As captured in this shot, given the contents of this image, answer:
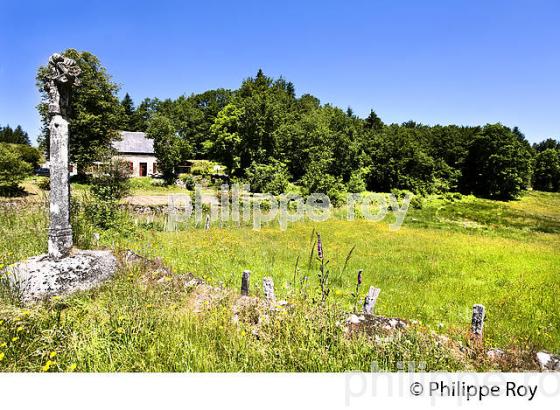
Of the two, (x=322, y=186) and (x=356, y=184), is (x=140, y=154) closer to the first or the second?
(x=322, y=186)

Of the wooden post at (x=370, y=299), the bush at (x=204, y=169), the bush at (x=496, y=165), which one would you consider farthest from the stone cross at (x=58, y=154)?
the bush at (x=496, y=165)

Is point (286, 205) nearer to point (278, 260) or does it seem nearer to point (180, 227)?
point (180, 227)

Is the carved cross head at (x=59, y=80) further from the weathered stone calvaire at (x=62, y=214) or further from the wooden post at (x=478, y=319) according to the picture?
the wooden post at (x=478, y=319)

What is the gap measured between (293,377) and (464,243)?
57.0 feet

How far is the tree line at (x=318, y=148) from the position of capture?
33.8m

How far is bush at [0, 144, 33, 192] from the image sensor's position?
2422cm

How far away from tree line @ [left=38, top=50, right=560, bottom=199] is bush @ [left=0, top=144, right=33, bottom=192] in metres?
5.30

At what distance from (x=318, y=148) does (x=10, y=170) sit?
29.7 m

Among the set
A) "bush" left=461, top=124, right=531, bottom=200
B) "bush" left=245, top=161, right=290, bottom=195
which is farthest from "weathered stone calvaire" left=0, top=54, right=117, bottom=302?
"bush" left=461, top=124, right=531, bottom=200

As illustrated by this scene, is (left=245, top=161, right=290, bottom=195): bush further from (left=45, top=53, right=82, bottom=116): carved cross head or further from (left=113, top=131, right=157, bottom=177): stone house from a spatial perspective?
(left=45, top=53, right=82, bottom=116): carved cross head

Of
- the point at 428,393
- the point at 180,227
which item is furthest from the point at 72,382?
the point at 180,227

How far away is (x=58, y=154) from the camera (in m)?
6.66

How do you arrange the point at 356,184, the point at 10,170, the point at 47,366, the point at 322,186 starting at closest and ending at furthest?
the point at 47,366 → the point at 10,170 → the point at 322,186 → the point at 356,184

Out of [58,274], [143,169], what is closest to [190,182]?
[143,169]
